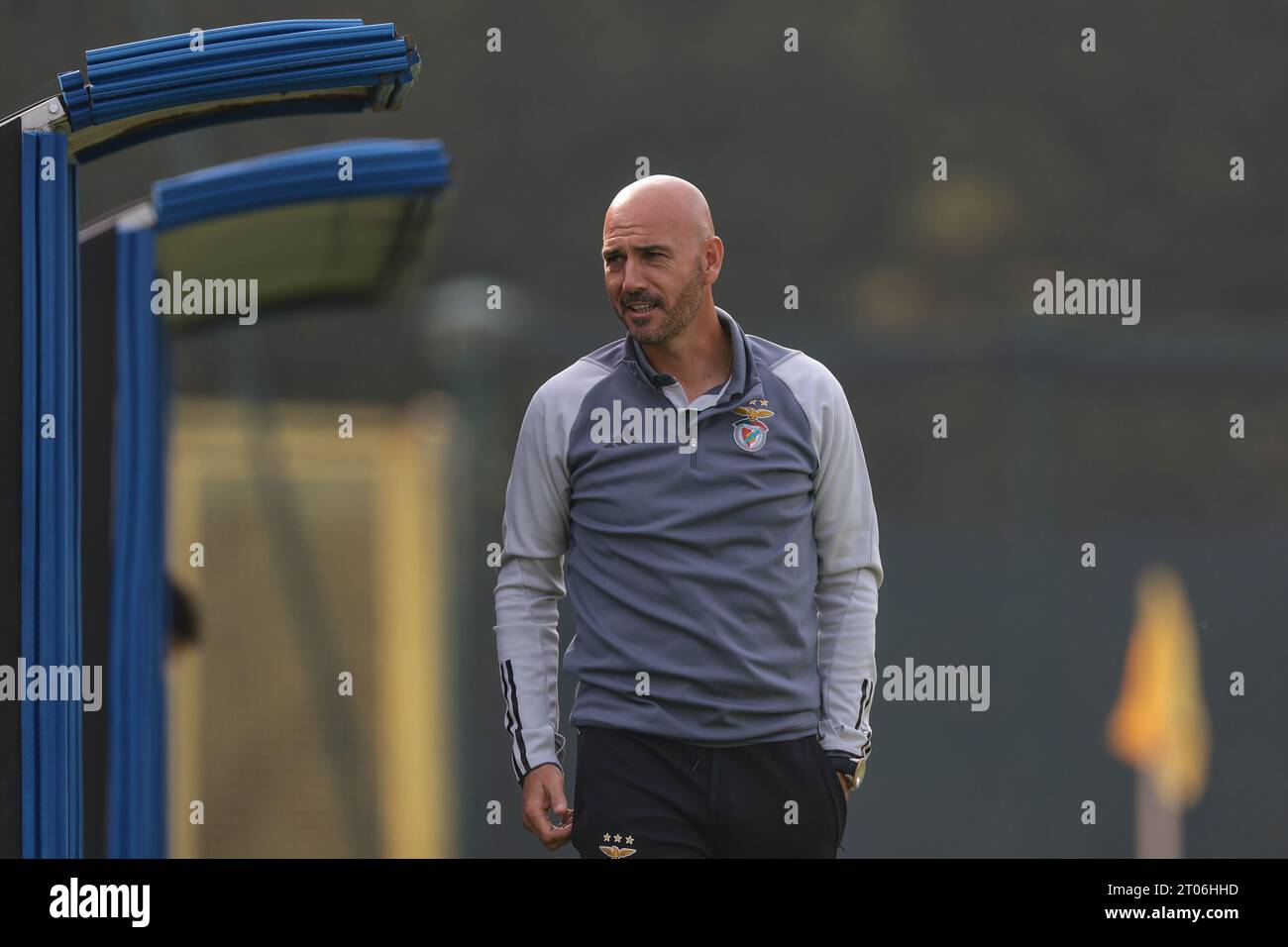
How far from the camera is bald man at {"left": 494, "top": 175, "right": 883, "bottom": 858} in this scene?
9.30 feet

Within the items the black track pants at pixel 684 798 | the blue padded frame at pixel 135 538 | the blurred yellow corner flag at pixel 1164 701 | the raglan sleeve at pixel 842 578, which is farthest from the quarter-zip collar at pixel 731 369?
the blurred yellow corner flag at pixel 1164 701

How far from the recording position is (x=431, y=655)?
761 cm

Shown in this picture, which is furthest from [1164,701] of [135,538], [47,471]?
[47,471]

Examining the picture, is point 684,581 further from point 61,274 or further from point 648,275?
point 61,274

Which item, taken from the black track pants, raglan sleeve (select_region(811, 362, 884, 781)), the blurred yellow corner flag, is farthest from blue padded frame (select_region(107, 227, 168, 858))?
the blurred yellow corner flag

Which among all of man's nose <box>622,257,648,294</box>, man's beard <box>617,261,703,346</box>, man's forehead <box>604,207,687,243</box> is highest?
man's forehead <box>604,207,687,243</box>

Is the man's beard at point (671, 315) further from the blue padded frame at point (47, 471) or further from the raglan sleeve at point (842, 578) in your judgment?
the blue padded frame at point (47, 471)

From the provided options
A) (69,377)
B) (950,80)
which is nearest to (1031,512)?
(69,377)

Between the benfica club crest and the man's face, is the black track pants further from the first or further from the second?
the man's face

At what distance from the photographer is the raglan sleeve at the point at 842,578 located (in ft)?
9.68

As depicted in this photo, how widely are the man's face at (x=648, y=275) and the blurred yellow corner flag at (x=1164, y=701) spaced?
517 centimetres

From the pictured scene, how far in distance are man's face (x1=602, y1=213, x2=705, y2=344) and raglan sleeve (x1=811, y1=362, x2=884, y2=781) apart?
294 millimetres

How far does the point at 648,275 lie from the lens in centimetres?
283
